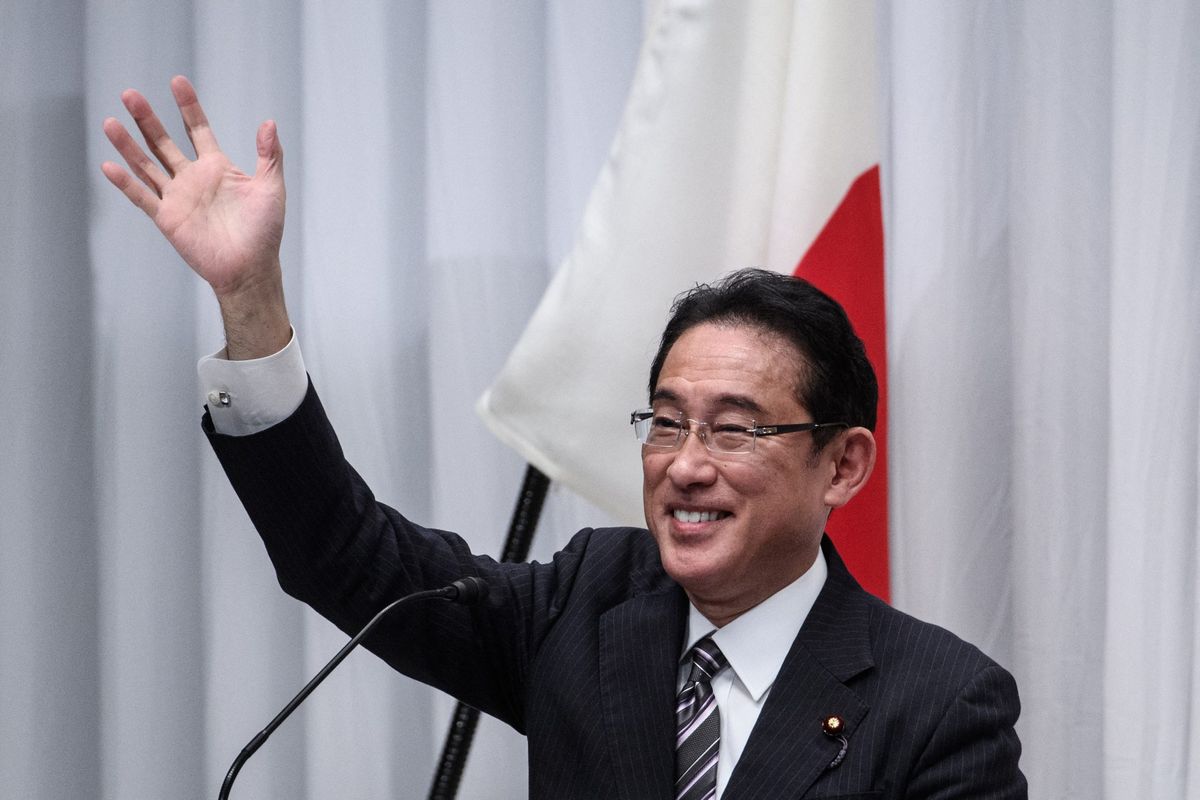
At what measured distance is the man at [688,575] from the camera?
3.89ft

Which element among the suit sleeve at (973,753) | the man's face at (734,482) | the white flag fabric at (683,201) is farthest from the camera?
the white flag fabric at (683,201)

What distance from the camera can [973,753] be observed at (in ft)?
3.80

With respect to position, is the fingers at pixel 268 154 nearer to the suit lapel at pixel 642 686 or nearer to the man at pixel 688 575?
the man at pixel 688 575

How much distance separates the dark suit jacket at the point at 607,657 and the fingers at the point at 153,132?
270 millimetres

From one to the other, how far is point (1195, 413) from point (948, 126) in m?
0.53

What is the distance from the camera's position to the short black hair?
129 centimetres

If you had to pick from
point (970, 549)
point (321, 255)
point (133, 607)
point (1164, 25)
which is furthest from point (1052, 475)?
point (133, 607)

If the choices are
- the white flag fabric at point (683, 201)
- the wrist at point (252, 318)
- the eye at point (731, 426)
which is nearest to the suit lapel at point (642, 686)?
the eye at point (731, 426)

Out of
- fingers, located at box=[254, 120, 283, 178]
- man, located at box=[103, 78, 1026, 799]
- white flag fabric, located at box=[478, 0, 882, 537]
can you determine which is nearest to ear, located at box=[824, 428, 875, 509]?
man, located at box=[103, 78, 1026, 799]

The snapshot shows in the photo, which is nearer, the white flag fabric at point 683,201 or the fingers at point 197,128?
the fingers at point 197,128

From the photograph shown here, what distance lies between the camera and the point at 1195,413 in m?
1.71

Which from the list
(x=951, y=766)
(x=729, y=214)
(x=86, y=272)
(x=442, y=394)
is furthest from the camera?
(x=86, y=272)

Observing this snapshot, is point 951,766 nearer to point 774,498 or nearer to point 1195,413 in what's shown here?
point 774,498

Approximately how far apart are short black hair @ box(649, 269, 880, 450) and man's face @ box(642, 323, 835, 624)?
14 mm
